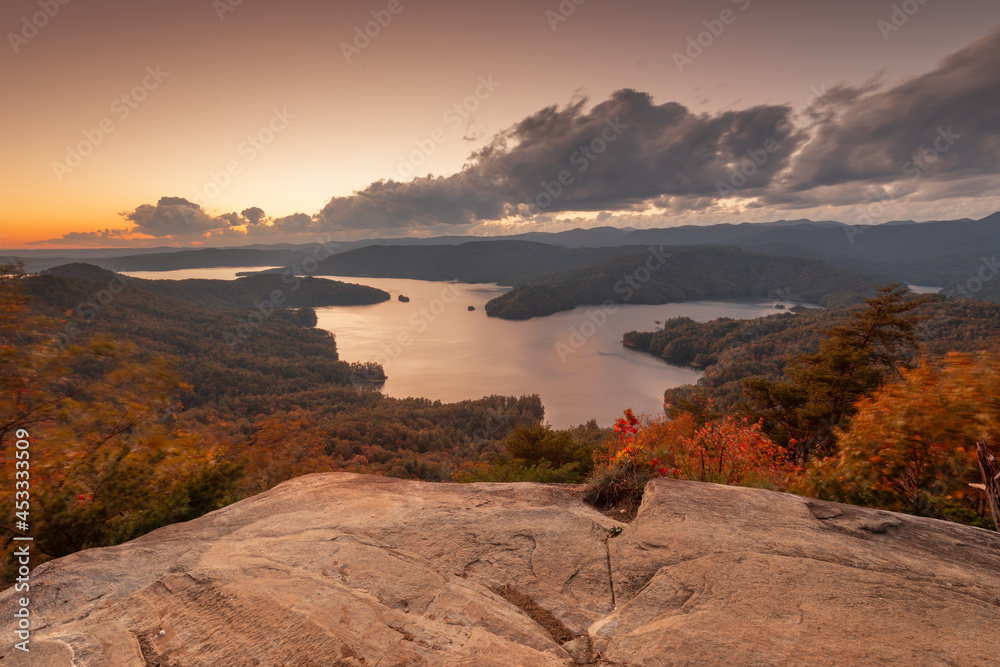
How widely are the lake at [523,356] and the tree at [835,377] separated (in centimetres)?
4153

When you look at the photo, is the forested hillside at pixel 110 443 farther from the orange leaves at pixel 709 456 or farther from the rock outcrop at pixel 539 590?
the orange leaves at pixel 709 456

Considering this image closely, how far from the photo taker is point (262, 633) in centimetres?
289

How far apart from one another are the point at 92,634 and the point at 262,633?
4.13 feet

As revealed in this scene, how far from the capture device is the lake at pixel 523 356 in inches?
2857

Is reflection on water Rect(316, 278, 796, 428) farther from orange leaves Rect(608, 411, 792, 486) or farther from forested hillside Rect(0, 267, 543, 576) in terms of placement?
orange leaves Rect(608, 411, 792, 486)


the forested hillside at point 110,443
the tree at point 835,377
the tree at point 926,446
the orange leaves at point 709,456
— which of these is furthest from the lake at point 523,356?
the tree at point 926,446

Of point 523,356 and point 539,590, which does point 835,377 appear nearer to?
point 539,590

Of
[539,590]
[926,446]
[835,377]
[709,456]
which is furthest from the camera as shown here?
[835,377]

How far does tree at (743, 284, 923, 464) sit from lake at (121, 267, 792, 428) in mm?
41529

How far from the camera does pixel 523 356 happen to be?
9956 centimetres

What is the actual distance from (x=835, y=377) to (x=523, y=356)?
83.7 m

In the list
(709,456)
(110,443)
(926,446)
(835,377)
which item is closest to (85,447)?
(110,443)

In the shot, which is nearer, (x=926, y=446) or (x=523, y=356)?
(x=926, y=446)

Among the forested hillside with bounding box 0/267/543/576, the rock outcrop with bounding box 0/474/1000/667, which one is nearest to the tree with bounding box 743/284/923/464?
the rock outcrop with bounding box 0/474/1000/667
